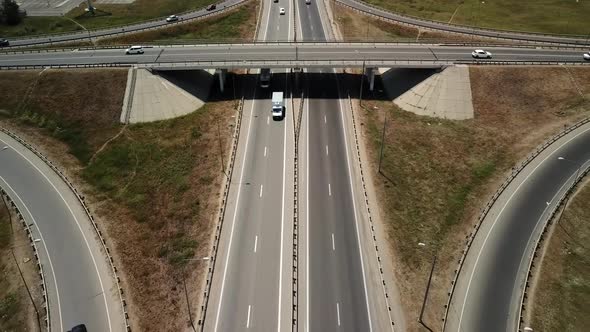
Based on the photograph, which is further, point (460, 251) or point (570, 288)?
point (460, 251)

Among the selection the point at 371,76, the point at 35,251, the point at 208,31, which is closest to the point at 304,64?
the point at 371,76

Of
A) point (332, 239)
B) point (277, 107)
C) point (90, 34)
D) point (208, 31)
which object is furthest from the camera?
point (208, 31)

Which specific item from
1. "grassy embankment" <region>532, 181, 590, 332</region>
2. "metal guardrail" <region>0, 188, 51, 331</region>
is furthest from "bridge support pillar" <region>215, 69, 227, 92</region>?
"grassy embankment" <region>532, 181, 590, 332</region>

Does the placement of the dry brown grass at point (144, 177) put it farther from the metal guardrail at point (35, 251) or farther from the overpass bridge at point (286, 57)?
the metal guardrail at point (35, 251)

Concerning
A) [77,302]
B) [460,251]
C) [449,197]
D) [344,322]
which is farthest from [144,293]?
[449,197]

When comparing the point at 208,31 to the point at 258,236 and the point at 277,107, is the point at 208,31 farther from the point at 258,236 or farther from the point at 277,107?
the point at 258,236

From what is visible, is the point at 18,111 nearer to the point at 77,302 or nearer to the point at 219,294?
the point at 77,302

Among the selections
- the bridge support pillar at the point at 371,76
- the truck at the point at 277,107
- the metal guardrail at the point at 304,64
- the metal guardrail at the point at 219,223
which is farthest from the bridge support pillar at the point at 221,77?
the bridge support pillar at the point at 371,76

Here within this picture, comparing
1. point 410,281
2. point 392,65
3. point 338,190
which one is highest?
point 392,65
